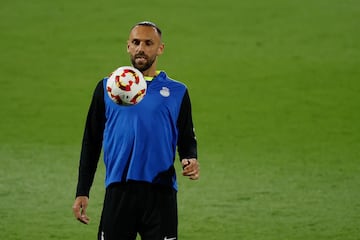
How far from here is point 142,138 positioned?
4676mm

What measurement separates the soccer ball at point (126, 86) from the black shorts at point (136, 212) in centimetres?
42

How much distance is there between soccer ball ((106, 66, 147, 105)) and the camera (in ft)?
15.0

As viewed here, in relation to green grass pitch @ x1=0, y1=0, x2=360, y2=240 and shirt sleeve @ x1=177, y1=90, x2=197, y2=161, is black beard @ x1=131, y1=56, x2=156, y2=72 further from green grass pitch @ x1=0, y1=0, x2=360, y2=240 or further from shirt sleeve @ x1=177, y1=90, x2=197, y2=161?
green grass pitch @ x1=0, y1=0, x2=360, y2=240

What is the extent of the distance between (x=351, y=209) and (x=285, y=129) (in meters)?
2.96

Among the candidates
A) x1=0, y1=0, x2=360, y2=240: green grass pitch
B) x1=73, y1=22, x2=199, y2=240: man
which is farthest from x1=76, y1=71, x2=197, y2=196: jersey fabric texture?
Result: x1=0, y1=0, x2=360, y2=240: green grass pitch

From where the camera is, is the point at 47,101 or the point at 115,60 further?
the point at 115,60

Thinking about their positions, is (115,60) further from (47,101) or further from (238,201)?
(238,201)

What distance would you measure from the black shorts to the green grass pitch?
298 cm

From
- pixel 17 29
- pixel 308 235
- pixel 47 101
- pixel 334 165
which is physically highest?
pixel 17 29

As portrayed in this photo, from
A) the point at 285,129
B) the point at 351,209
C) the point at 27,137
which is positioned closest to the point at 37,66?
the point at 27,137

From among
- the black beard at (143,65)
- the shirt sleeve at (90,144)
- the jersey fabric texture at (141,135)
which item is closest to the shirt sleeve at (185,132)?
the jersey fabric texture at (141,135)

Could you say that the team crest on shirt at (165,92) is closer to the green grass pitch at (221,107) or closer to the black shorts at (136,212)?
the black shorts at (136,212)

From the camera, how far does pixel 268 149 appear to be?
34.5ft

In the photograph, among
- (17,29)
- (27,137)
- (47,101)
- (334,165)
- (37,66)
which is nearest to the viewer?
(334,165)
